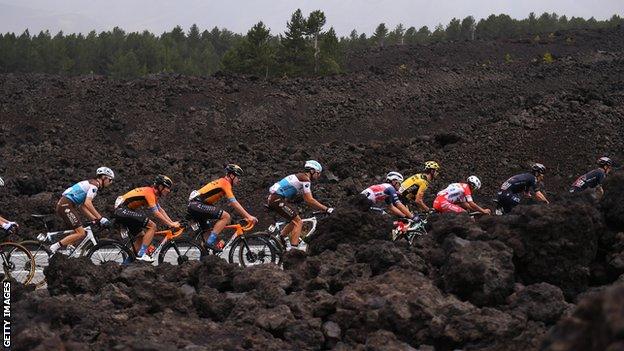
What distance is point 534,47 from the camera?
60312 mm

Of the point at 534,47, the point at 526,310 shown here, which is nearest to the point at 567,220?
the point at 526,310

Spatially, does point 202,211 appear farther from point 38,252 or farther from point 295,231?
point 38,252

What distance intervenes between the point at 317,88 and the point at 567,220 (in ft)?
102

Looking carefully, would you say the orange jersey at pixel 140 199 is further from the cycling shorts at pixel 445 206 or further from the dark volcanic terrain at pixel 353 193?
the cycling shorts at pixel 445 206

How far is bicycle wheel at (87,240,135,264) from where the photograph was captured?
1022cm

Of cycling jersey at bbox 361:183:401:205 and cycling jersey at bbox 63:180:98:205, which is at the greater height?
cycling jersey at bbox 63:180:98:205

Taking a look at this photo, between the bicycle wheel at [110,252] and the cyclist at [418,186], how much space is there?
599cm

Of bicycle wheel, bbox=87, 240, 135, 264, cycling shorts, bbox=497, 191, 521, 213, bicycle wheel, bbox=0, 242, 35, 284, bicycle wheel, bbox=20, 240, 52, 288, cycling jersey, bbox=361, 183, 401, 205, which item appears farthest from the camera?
cycling shorts, bbox=497, 191, 521, 213

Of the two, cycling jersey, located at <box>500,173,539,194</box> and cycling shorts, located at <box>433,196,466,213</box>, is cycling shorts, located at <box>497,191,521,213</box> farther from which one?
cycling shorts, located at <box>433,196,466,213</box>

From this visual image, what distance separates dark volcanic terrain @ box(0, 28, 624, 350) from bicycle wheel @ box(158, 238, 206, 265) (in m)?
2.15

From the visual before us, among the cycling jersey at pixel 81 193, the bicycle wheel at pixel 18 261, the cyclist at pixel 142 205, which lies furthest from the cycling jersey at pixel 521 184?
the bicycle wheel at pixel 18 261

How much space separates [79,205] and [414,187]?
678 centimetres

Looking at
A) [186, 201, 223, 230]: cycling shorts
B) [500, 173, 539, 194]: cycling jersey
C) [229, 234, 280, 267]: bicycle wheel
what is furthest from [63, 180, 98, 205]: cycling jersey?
[500, 173, 539, 194]: cycling jersey

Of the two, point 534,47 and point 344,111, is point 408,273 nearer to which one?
point 344,111
